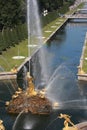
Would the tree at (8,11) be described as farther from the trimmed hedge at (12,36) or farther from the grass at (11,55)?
the grass at (11,55)

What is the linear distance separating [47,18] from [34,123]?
66.8 metres

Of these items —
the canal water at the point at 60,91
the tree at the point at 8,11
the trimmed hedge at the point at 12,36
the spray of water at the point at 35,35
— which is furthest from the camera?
the tree at the point at 8,11

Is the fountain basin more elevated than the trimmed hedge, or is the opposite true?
the fountain basin

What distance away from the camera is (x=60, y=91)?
42.5 m

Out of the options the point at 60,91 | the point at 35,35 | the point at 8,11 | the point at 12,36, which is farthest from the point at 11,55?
the point at 35,35

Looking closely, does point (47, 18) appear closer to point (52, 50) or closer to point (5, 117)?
point (52, 50)

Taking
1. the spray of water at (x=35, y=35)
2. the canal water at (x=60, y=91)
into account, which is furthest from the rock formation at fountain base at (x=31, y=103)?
the spray of water at (x=35, y=35)

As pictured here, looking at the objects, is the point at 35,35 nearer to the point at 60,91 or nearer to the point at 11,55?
the point at 11,55

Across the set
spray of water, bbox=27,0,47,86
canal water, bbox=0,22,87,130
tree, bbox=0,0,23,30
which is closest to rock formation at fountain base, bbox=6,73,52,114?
canal water, bbox=0,22,87,130

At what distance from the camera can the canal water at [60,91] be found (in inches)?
1355

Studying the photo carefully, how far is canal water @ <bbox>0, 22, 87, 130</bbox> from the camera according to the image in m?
34.4

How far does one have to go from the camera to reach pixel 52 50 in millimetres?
66000

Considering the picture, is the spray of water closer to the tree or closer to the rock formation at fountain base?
the tree

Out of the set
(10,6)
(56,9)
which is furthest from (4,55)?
(56,9)
